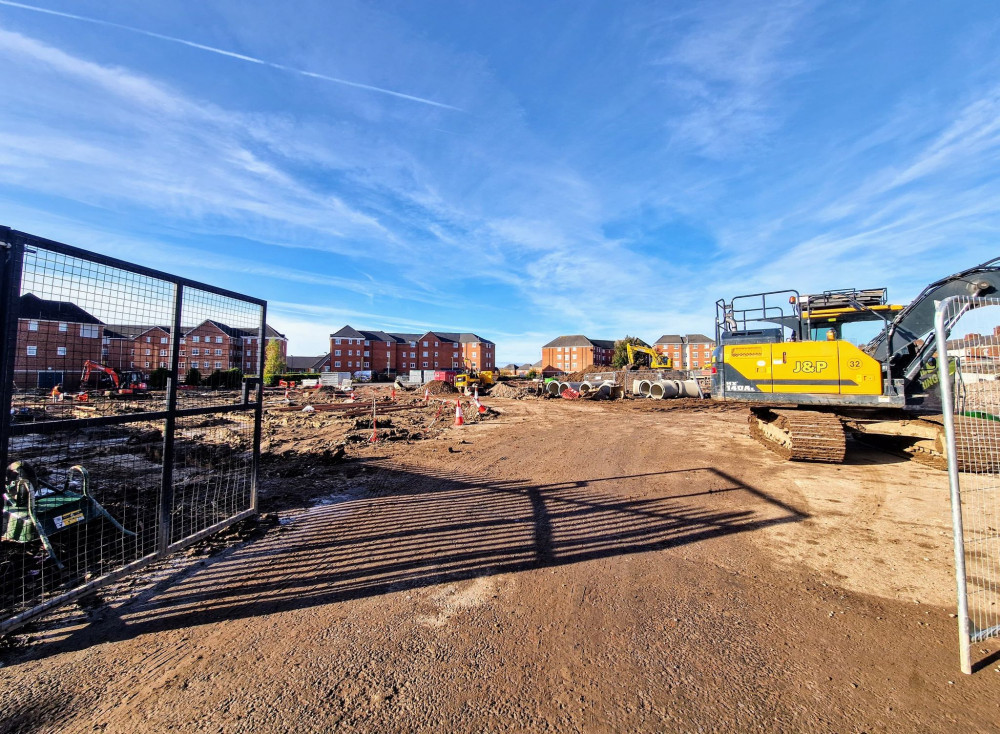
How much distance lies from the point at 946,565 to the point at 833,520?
4.34 feet

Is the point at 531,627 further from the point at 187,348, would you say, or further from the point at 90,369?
the point at 187,348

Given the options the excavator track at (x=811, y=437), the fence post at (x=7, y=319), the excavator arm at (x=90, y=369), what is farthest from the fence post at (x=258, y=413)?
the excavator track at (x=811, y=437)

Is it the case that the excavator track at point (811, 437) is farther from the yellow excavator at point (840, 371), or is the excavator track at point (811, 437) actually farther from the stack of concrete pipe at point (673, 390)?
the stack of concrete pipe at point (673, 390)

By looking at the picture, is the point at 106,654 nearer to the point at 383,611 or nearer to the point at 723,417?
the point at 383,611

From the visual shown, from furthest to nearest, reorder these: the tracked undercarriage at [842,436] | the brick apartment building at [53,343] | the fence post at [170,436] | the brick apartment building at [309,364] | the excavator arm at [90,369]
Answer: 1. the brick apartment building at [309,364]
2. the tracked undercarriage at [842,436]
3. the fence post at [170,436]
4. the excavator arm at [90,369]
5. the brick apartment building at [53,343]

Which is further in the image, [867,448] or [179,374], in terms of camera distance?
[867,448]

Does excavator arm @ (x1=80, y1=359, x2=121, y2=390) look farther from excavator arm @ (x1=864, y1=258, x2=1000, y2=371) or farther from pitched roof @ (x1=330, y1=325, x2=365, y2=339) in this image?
pitched roof @ (x1=330, y1=325, x2=365, y2=339)

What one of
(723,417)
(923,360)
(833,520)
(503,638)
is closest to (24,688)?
(503,638)

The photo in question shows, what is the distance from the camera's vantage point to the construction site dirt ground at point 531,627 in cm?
236

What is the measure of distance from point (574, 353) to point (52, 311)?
10700 centimetres

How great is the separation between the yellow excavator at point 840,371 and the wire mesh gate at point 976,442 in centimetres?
267

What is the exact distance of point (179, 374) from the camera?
422cm

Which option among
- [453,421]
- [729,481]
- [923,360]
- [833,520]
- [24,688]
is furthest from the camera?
[453,421]

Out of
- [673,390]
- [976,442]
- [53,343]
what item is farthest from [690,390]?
[53,343]
